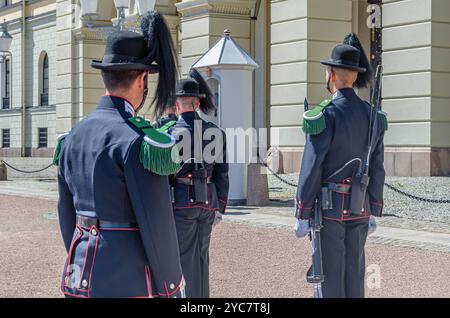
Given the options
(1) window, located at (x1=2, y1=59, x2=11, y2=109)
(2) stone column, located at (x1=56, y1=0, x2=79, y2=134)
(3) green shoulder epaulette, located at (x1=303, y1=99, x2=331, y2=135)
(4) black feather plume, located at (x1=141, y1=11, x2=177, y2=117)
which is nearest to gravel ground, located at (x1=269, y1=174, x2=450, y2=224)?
(3) green shoulder epaulette, located at (x1=303, y1=99, x2=331, y2=135)

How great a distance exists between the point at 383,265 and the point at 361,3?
1373 centimetres

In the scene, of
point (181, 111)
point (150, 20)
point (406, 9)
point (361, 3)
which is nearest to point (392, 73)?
point (406, 9)

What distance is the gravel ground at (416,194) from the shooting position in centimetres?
1217

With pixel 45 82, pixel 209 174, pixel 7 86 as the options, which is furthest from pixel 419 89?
pixel 7 86

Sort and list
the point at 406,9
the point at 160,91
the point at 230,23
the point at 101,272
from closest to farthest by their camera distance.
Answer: the point at 101,272 < the point at 160,91 < the point at 406,9 < the point at 230,23

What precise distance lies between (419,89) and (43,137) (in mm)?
21820

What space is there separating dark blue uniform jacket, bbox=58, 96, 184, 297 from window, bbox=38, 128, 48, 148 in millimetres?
32049

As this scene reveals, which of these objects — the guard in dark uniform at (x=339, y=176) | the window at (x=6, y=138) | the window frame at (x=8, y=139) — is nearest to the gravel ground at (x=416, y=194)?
the guard in dark uniform at (x=339, y=176)

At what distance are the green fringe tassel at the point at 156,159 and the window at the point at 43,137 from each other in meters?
32.2

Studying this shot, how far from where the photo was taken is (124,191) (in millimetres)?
3299

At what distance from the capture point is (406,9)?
672 inches

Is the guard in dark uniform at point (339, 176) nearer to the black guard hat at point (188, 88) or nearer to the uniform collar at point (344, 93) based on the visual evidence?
the uniform collar at point (344, 93)
